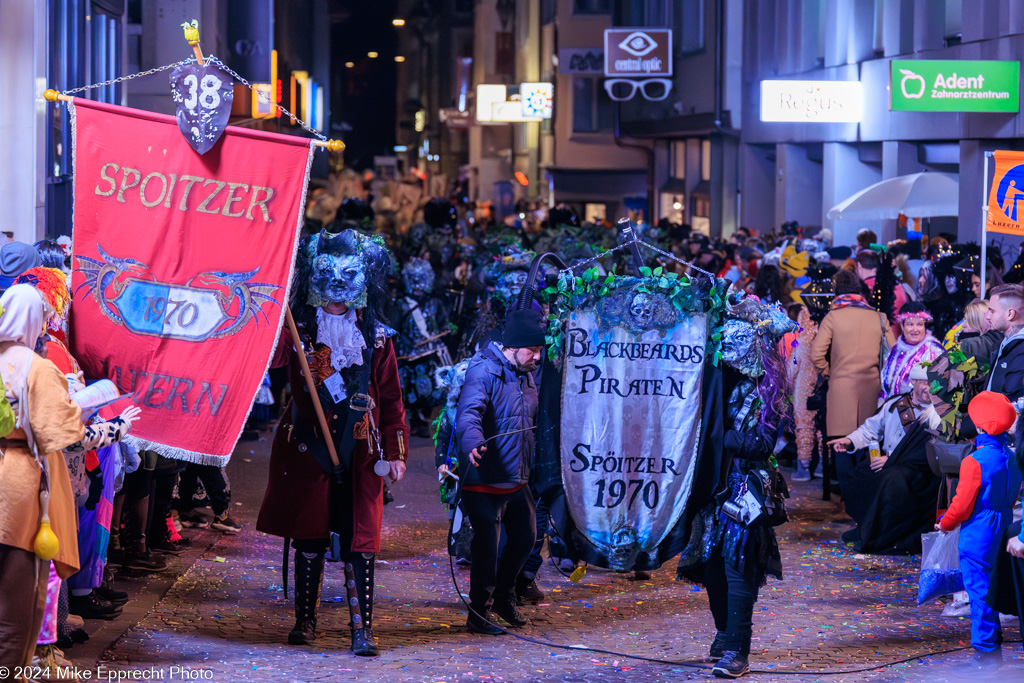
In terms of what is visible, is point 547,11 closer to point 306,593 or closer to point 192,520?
point 192,520

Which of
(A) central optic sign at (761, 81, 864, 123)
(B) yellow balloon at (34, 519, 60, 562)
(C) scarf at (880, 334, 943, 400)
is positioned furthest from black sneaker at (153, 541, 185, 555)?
(A) central optic sign at (761, 81, 864, 123)

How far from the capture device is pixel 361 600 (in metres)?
6.39

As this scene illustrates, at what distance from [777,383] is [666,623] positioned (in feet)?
5.52

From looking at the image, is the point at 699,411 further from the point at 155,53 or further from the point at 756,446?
the point at 155,53

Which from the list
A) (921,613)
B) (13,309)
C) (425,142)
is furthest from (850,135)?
(425,142)

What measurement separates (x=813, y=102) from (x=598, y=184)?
21.2 metres

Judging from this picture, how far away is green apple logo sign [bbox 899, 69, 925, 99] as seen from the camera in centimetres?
1578

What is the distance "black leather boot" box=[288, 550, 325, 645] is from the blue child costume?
122 inches

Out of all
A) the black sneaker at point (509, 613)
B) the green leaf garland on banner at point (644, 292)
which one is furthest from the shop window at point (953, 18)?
the black sneaker at point (509, 613)

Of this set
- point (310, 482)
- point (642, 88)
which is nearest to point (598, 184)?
point (642, 88)

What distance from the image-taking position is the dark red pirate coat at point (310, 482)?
6.39 metres

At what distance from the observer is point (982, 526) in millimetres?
6359

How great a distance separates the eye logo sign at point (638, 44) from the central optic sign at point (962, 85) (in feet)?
50.7

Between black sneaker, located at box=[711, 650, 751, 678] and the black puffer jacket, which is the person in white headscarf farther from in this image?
black sneaker, located at box=[711, 650, 751, 678]
